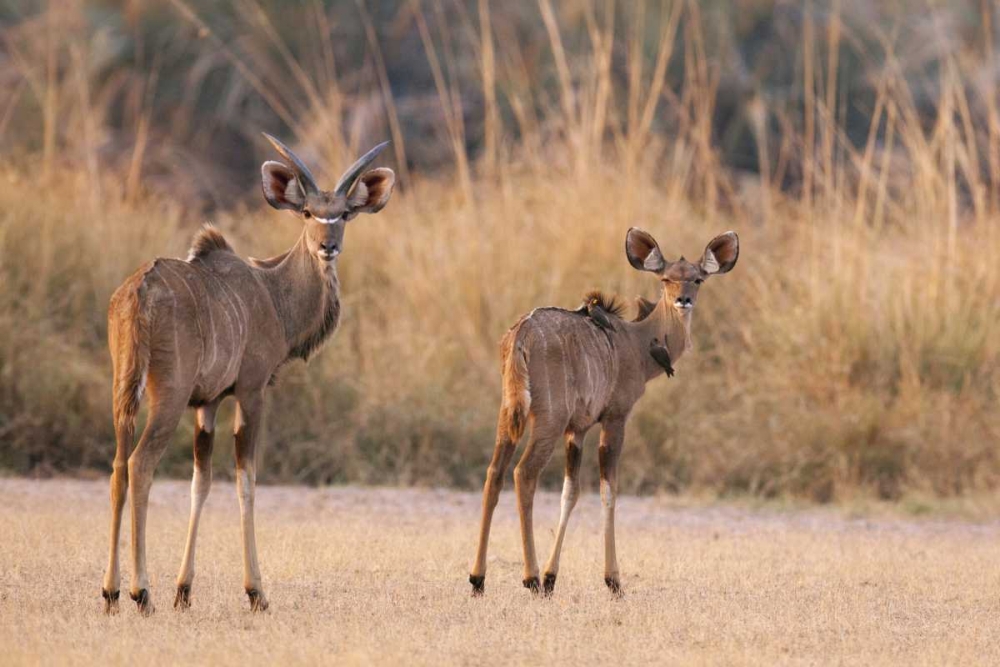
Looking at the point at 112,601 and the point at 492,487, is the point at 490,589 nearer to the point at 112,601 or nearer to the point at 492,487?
the point at 492,487

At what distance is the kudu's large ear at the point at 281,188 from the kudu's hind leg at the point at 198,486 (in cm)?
99

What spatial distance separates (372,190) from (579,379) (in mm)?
1326

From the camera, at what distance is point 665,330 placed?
24.1 ft

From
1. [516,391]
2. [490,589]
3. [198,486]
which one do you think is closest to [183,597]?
[198,486]

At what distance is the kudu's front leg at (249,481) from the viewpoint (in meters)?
6.26

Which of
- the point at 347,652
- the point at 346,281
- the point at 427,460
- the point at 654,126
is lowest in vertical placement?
the point at 347,652

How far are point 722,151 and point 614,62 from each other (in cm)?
200

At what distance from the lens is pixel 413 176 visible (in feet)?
48.5

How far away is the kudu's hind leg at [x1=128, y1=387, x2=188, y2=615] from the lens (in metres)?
5.88

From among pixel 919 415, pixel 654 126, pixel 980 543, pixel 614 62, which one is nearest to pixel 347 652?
pixel 980 543

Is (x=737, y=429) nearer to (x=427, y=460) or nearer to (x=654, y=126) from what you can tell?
(x=427, y=460)

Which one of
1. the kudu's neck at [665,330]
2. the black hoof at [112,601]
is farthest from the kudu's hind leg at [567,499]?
the black hoof at [112,601]

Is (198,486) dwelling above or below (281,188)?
below

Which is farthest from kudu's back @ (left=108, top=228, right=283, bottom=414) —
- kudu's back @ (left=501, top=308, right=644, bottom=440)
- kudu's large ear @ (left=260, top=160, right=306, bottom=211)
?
kudu's back @ (left=501, top=308, right=644, bottom=440)
